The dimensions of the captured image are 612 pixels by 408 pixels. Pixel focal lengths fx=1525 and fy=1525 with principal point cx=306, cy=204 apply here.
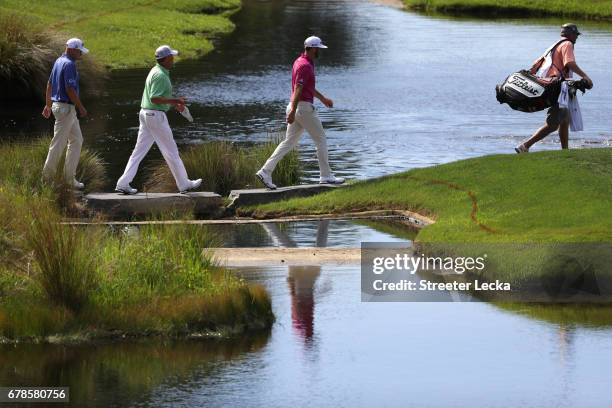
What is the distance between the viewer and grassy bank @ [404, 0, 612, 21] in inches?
2431

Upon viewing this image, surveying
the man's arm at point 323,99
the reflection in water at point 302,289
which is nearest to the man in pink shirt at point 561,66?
the man's arm at point 323,99

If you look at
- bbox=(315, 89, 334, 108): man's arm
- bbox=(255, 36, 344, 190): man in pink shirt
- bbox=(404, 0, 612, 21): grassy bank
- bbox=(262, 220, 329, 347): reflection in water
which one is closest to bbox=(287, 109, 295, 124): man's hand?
bbox=(255, 36, 344, 190): man in pink shirt

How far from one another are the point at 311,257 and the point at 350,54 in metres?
31.6

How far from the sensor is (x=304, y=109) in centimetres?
1858

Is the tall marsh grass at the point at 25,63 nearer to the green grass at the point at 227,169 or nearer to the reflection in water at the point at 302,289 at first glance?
the green grass at the point at 227,169

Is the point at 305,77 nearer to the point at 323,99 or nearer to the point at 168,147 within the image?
the point at 323,99

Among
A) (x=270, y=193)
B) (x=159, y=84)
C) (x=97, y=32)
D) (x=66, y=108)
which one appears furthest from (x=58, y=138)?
(x=97, y=32)

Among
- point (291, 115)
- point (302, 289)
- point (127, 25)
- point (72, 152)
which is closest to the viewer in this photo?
point (302, 289)

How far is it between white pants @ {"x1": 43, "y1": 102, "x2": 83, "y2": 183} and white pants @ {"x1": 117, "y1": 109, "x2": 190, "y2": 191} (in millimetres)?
716

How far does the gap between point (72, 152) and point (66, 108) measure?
631 millimetres

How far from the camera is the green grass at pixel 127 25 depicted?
4450cm

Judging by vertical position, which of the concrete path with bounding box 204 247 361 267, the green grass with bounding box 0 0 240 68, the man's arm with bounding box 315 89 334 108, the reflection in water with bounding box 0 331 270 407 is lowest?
the green grass with bounding box 0 0 240 68

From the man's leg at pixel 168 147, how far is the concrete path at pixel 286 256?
2.74 metres

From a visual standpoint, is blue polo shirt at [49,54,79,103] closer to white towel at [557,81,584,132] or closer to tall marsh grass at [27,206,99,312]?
tall marsh grass at [27,206,99,312]
